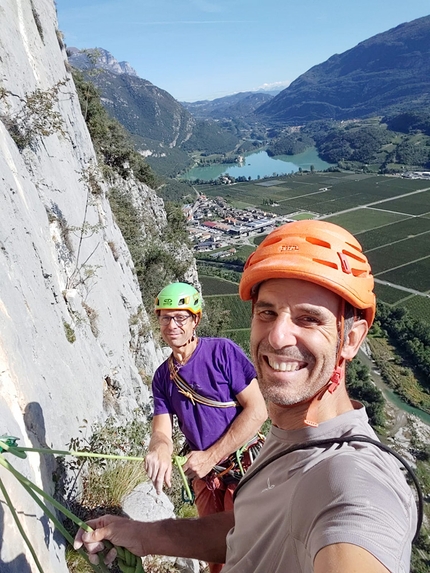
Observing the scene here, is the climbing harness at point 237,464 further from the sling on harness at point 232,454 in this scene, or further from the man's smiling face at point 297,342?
the man's smiling face at point 297,342

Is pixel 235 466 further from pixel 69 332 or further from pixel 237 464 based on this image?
pixel 69 332

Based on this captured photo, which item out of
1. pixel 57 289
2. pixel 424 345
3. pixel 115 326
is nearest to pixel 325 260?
pixel 57 289

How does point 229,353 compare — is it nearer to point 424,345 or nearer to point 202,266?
point 424,345

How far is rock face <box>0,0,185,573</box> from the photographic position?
2.58 meters

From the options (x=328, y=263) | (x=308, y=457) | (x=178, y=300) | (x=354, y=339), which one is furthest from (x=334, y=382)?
(x=178, y=300)

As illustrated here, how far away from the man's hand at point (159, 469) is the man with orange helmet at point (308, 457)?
1.66 ft

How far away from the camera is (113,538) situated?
2096 mm

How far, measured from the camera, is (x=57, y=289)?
5285mm

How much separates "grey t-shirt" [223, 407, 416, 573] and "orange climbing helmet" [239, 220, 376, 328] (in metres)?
0.52

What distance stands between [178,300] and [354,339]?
1.83m

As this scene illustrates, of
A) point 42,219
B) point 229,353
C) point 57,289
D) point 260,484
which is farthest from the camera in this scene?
point 42,219

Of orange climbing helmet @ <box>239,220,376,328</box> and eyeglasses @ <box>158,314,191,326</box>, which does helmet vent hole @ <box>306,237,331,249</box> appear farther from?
eyeglasses @ <box>158,314,191,326</box>

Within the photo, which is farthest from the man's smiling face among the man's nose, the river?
the river

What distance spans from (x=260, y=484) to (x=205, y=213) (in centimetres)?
11135
